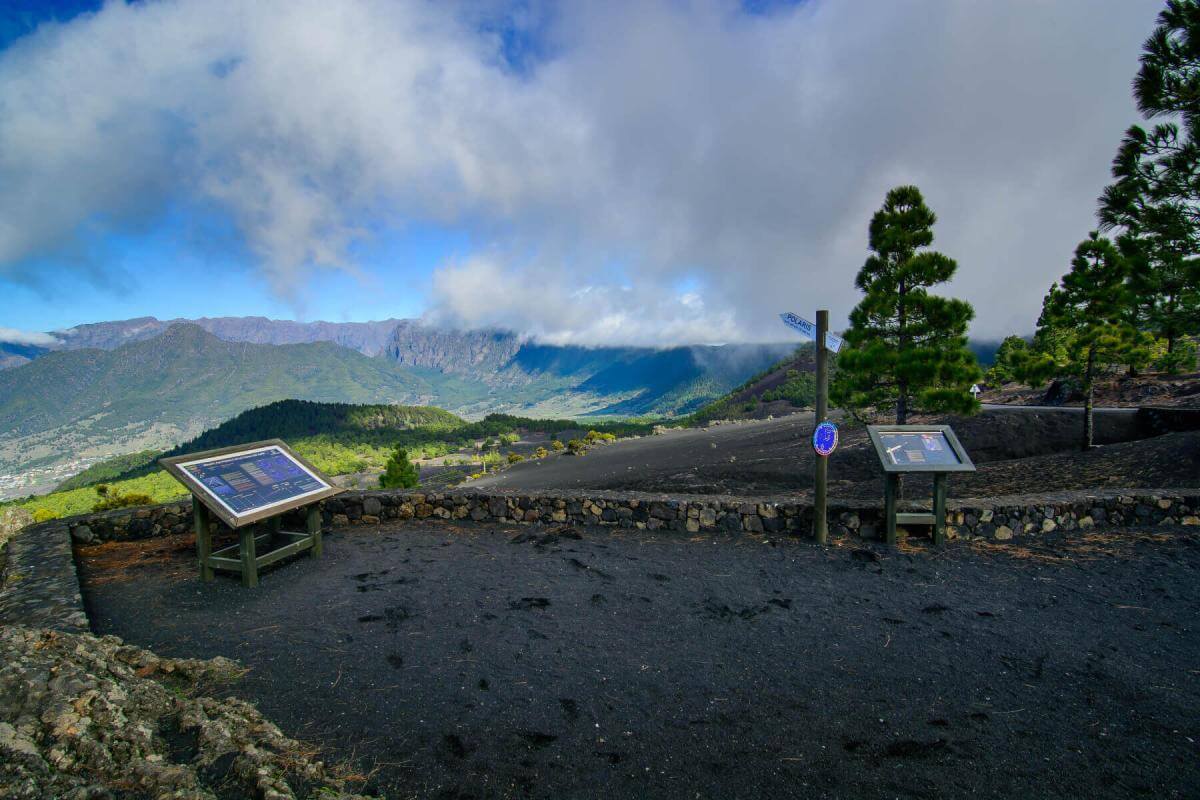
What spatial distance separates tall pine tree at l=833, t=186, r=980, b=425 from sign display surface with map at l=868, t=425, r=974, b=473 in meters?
7.80

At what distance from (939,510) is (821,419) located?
76.9 inches

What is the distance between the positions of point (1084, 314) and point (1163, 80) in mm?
10439

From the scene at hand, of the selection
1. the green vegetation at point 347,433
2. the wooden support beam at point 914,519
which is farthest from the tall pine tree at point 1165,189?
the green vegetation at point 347,433

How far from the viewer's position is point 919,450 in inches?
285

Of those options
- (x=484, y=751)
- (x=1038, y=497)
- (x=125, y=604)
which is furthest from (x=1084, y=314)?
(x=125, y=604)

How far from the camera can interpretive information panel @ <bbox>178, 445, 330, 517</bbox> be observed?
6109 mm

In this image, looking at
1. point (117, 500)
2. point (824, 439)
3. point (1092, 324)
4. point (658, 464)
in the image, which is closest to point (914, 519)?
point (824, 439)

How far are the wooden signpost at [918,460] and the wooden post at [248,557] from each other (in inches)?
308

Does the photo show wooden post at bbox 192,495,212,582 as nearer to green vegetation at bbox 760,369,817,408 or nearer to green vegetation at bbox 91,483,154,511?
green vegetation at bbox 91,483,154,511

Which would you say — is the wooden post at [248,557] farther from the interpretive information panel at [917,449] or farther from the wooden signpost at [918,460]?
the interpretive information panel at [917,449]

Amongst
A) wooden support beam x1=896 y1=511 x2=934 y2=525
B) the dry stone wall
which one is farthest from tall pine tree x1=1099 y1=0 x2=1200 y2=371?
wooden support beam x1=896 y1=511 x2=934 y2=525

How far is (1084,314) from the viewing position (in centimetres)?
1652

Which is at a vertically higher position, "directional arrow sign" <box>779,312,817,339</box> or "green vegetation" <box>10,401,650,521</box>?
"directional arrow sign" <box>779,312,817,339</box>

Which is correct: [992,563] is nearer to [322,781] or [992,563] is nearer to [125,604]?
[322,781]
